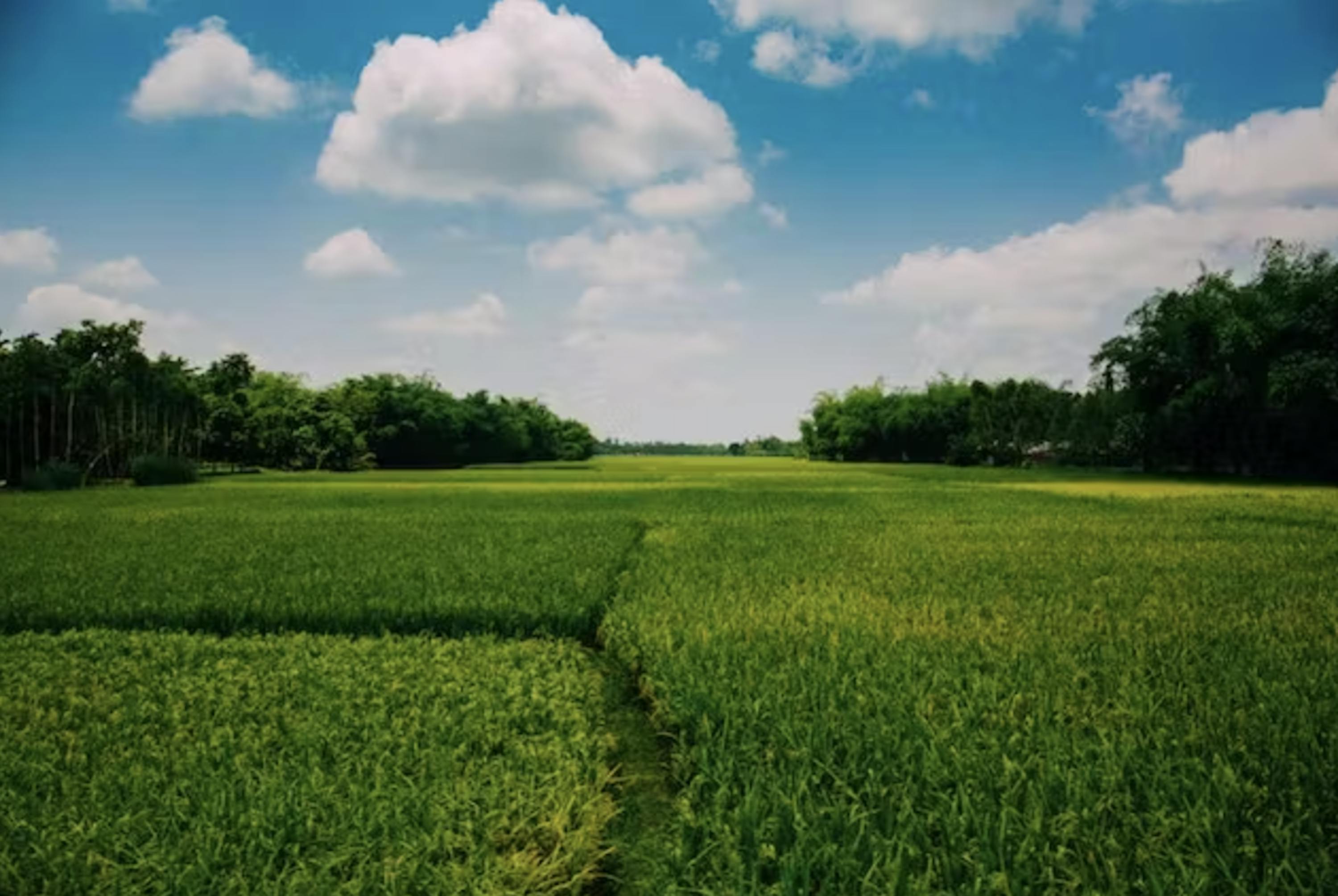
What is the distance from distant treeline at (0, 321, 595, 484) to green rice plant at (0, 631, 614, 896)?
43.4 m

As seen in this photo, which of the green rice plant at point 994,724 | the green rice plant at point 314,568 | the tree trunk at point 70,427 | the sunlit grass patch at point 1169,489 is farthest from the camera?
the tree trunk at point 70,427

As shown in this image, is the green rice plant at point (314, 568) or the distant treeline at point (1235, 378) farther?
the distant treeline at point (1235, 378)

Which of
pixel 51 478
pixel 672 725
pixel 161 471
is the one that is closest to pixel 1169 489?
pixel 672 725

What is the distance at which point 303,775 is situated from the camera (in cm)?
470

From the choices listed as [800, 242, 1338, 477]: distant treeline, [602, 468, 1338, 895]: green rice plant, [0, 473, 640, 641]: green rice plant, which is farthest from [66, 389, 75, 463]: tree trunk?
[800, 242, 1338, 477]: distant treeline

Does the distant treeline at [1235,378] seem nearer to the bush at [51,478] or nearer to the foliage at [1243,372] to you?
the foliage at [1243,372]

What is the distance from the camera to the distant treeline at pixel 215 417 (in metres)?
46.4

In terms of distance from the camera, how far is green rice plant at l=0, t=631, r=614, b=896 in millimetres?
3719

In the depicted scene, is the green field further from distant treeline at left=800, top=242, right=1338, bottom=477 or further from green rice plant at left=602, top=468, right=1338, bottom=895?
distant treeline at left=800, top=242, right=1338, bottom=477

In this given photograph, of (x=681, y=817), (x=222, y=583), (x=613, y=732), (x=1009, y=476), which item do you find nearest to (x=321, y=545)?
(x=222, y=583)

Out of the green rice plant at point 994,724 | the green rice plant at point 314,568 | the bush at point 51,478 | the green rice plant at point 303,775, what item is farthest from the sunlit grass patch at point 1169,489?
the bush at point 51,478

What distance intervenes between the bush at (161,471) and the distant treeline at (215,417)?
9.82 feet

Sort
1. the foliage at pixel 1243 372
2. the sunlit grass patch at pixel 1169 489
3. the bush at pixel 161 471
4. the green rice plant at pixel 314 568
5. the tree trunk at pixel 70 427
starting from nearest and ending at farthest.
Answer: the green rice plant at pixel 314 568 → the sunlit grass patch at pixel 1169 489 → the foliage at pixel 1243 372 → the bush at pixel 161 471 → the tree trunk at pixel 70 427

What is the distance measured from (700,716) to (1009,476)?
165ft
